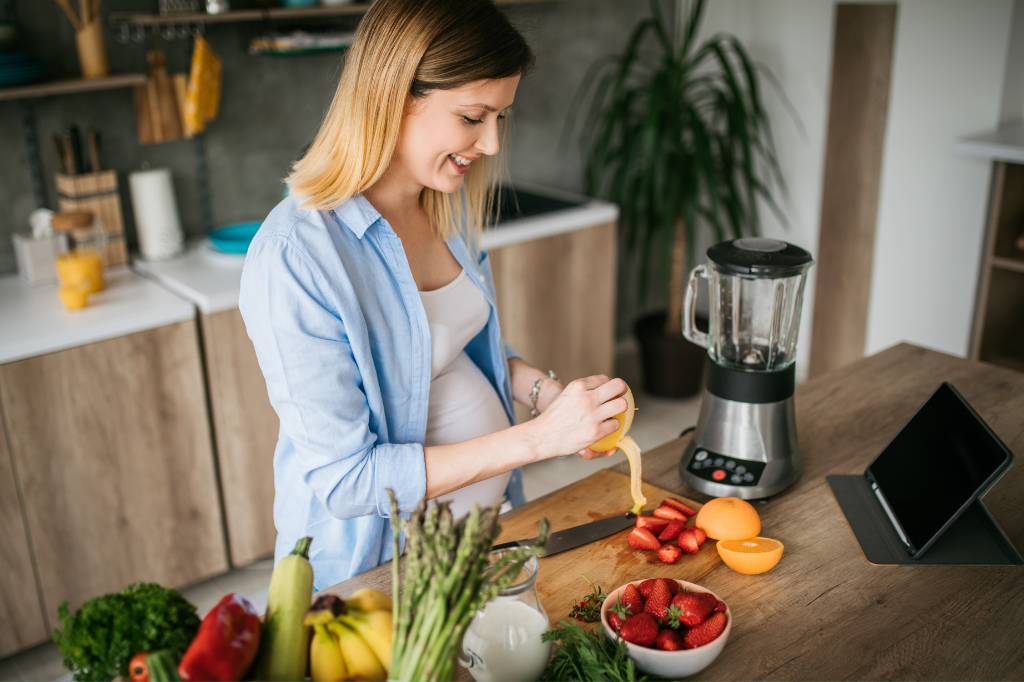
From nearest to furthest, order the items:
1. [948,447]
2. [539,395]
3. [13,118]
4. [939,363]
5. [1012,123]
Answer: [948,447] → [539,395] → [939,363] → [13,118] → [1012,123]

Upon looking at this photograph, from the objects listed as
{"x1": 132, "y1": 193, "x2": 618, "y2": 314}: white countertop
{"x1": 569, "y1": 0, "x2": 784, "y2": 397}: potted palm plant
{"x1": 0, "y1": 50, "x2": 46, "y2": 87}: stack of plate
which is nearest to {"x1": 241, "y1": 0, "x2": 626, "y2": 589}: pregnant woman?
{"x1": 132, "y1": 193, "x2": 618, "y2": 314}: white countertop

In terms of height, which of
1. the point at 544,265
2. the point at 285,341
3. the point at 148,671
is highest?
the point at 285,341

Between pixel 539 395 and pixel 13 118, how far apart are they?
192cm

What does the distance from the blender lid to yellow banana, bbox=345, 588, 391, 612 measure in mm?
768

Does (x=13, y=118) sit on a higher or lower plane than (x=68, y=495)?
higher

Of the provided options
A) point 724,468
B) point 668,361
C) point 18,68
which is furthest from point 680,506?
point 668,361

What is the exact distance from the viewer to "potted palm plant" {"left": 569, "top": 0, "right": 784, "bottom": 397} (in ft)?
10.8

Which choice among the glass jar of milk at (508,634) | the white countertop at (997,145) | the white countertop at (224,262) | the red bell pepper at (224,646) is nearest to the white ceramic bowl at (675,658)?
the glass jar of milk at (508,634)

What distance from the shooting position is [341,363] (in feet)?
3.99

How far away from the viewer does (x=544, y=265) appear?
3.11 metres

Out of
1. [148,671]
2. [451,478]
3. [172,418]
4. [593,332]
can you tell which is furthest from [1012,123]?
[148,671]

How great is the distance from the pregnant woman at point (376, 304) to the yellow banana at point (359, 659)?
37 cm

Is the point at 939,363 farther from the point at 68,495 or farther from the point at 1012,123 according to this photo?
the point at 68,495

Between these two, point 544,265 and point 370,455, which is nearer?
point 370,455
